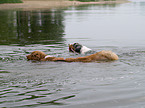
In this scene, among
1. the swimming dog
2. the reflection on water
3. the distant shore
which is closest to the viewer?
the swimming dog

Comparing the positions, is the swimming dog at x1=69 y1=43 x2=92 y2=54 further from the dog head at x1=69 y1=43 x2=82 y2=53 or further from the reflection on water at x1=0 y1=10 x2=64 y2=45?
the reflection on water at x1=0 y1=10 x2=64 y2=45

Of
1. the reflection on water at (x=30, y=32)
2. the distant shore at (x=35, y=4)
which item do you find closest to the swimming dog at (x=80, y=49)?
the reflection on water at (x=30, y=32)

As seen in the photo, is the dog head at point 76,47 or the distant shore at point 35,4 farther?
the distant shore at point 35,4

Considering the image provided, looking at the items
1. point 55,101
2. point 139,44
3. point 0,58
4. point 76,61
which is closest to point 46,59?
point 76,61

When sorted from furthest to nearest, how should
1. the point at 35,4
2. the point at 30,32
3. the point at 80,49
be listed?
1. the point at 35,4
2. the point at 30,32
3. the point at 80,49

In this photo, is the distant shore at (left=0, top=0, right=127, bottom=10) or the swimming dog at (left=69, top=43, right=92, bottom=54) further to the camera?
the distant shore at (left=0, top=0, right=127, bottom=10)

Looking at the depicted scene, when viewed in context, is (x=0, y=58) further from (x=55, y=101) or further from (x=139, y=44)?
(x=139, y=44)

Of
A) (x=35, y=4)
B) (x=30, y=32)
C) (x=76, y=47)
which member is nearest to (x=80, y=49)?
(x=76, y=47)

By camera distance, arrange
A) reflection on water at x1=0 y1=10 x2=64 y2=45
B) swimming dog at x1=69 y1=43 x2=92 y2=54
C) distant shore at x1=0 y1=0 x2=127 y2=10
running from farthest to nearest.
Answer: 1. distant shore at x1=0 y1=0 x2=127 y2=10
2. reflection on water at x1=0 y1=10 x2=64 y2=45
3. swimming dog at x1=69 y1=43 x2=92 y2=54

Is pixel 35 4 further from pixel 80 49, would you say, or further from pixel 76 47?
pixel 80 49

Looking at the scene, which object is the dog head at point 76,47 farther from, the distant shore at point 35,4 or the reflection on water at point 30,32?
the distant shore at point 35,4

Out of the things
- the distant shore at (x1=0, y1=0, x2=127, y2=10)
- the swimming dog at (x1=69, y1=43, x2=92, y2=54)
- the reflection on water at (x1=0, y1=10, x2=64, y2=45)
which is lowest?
the reflection on water at (x1=0, y1=10, x2=64, y2=45)

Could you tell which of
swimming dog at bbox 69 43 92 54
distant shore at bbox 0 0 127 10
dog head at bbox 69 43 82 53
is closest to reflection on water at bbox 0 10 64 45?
dog head at bbox 69 43 82 53

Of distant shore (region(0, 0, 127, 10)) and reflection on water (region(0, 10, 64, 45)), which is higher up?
distant shore (region(0, 0, 127, 10))
